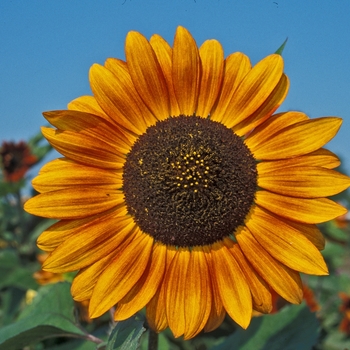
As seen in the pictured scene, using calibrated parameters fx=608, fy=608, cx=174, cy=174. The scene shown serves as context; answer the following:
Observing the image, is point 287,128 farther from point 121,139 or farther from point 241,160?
point 121,139

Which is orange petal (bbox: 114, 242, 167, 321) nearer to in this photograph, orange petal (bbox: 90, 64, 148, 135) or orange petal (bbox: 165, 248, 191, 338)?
orange petal (bbox: 165, 248, 191, 338)

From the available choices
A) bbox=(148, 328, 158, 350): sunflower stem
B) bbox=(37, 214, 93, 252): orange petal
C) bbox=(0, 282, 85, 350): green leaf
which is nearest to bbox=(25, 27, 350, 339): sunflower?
bbox=(37, 214, 93, 252): orange petal

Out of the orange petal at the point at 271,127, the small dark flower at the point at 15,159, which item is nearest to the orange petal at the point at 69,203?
the orange petal at the point at 271,127

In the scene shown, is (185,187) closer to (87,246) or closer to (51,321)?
(87,246)

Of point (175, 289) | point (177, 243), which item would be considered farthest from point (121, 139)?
point (175, 289)

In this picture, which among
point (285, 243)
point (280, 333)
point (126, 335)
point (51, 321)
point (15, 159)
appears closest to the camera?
point (126, 335)

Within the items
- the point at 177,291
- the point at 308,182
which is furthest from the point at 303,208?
the point at 177,291
